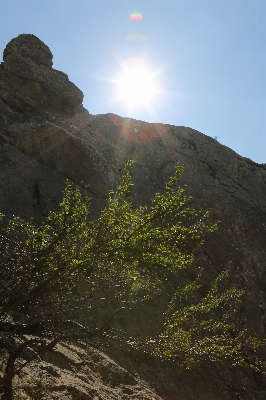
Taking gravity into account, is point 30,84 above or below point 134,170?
above

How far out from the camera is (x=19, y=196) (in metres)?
18.0

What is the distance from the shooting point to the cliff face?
14.6 metres

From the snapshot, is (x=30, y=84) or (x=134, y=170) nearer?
(x=134, y=170)

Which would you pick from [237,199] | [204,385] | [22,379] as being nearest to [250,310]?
[204,385]

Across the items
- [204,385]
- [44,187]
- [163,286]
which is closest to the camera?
[204,385]

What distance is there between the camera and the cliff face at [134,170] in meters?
14.6

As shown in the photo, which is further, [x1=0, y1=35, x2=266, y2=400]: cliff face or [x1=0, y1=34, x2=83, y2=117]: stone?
[x1=0, y1=34, x2=83, y2=117]: stone

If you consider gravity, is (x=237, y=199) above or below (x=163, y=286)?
above

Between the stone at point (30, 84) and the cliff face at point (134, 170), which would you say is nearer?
the cliff face at point (134, 170)

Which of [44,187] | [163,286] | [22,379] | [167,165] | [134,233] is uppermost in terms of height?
[167,165]

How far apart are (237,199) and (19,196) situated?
13993 mm

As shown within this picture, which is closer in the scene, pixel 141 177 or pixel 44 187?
pixel 44 187

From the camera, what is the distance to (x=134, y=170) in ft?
81.9

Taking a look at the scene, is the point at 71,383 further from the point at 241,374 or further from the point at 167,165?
the point at 167,165
